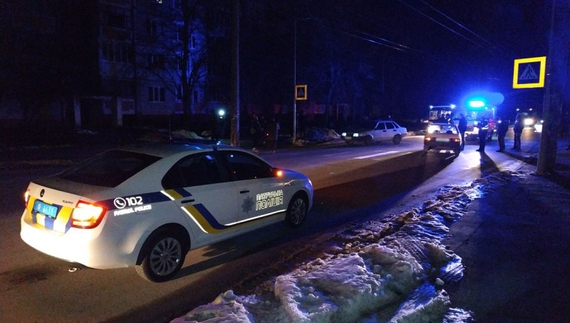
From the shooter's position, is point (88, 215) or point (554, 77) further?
point (554, 77)

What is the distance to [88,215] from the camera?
448cm

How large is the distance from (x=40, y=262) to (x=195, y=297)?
7.55 ft

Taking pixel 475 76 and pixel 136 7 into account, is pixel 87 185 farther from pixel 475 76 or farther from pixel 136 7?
pixel 475 76

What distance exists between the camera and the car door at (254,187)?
6.15 meters

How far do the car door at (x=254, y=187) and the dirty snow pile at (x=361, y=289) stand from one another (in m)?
1.06

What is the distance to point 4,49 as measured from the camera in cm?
2848

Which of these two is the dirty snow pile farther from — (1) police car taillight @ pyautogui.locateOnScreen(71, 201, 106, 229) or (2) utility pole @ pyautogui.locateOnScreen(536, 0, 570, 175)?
(2) utility pole @ pyautogui.locateOnScreen(536, 0, 570, 175)

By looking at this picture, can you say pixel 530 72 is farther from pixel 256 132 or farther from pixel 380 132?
pixel 380 132

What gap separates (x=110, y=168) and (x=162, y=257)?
1256mm

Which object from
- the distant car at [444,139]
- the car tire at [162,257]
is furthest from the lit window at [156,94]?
the car tire at [162,257]

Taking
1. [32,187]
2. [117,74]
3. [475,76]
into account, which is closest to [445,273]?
[32,187]

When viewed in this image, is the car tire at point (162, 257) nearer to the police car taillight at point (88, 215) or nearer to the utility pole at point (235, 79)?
the police car taillight at point (88, 215)

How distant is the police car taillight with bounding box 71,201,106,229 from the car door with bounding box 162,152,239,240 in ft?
2.74

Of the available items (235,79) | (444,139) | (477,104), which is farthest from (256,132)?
(477,104)
